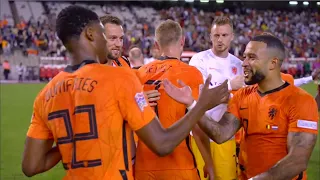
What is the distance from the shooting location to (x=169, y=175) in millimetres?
4191

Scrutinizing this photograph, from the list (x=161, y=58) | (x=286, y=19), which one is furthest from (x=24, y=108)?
(x=286, y=19)

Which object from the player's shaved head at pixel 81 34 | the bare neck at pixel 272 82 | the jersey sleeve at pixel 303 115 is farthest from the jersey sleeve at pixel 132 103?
the bare neck at pixel 272 82

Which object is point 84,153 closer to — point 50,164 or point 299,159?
point 50,164

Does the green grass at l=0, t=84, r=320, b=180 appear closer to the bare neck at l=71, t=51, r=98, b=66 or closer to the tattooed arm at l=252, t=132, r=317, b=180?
the tattooed arm at l=252, t=132, r=317, b=180

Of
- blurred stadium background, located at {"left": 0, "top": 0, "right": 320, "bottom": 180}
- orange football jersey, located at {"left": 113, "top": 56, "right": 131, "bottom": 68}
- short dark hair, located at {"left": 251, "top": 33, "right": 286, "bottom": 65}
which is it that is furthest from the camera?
blurred stadium background, located at {"left": 0, "top": 0, "right": 320, "bottom": 180}

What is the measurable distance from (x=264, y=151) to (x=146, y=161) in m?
1.04

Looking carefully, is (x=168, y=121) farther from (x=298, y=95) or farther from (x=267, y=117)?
(x=298, y=95)

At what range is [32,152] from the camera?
9.98 ft

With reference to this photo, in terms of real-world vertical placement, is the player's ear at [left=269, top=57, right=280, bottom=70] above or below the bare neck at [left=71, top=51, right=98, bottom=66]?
below

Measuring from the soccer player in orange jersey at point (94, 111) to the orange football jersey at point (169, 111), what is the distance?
3.97ft

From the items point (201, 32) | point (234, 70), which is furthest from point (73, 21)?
point (201, 32)

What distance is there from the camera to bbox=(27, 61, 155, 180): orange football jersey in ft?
9.12

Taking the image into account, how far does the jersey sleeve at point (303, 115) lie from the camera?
3711 millimetres

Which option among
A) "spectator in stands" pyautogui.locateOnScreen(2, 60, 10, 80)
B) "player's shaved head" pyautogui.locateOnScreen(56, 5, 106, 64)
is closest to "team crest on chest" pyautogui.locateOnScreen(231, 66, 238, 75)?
"player's shaved head" pyautogui.locateOnScreen(56, 5, 106, 64)
